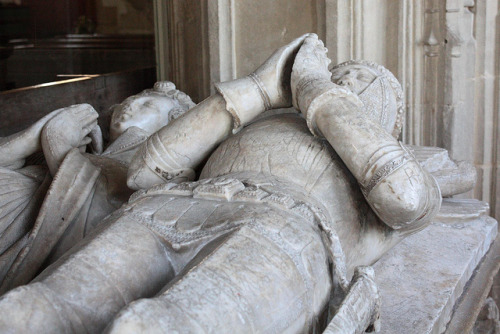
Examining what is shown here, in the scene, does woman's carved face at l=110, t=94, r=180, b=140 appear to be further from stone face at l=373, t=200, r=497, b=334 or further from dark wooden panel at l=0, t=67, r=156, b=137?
dark wooden panel at l=0, t=67, r=156, b=137

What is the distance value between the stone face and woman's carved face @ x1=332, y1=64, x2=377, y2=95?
0.83 metres

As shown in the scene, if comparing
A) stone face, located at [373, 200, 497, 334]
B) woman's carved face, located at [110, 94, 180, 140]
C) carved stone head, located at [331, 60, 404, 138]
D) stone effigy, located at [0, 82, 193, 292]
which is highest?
carved stone head, located at [331, 60, 404, 138]

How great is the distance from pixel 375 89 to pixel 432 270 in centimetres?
87

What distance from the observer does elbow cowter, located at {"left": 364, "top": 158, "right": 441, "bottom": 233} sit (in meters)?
2.41

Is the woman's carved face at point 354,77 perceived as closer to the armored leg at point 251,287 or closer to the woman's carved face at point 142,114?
the armored leg at point 251,287

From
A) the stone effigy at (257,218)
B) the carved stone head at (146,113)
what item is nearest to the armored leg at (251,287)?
the stone effigy at (257,218)

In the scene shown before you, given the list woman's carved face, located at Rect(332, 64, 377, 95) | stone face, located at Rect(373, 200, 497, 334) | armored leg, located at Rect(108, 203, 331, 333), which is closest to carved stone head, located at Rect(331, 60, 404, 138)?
woman's carved face, located at Rect(332, 64, 377, 95)

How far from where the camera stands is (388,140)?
2475 mm

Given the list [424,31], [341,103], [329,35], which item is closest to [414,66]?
A: [424,31]

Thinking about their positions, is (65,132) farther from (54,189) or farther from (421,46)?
(421,46)

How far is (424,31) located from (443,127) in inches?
24.9

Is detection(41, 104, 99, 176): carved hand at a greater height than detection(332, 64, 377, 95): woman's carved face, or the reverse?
detection(332, 64, 377, 95): woman's carved face

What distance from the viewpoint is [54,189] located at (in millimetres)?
2936

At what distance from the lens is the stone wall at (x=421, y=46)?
4.34 meters
